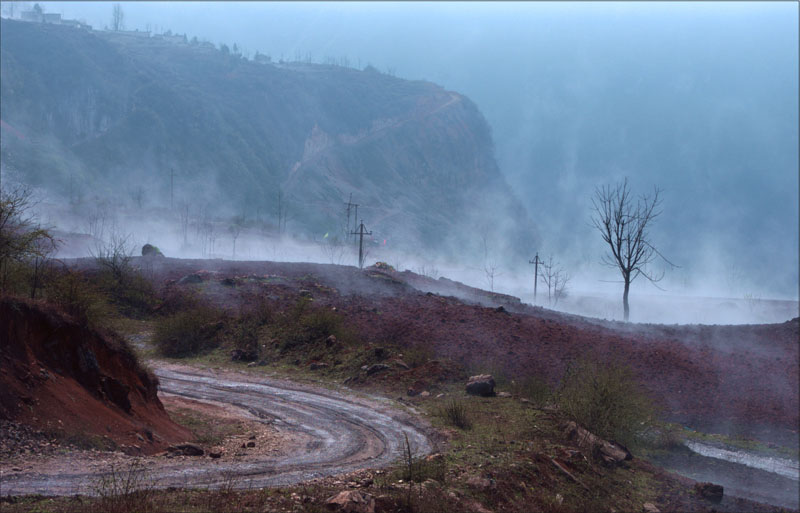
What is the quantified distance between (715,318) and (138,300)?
41955 mm

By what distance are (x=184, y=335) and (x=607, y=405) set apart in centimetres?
1607

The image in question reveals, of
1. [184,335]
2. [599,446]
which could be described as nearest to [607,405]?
[599,446]

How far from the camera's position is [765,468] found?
16625mm

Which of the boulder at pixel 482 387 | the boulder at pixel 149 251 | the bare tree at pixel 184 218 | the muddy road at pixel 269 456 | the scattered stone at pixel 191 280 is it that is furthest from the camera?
the bare tree at pixel 184 218

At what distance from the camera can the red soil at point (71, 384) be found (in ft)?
31.7

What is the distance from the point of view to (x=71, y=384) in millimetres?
10898

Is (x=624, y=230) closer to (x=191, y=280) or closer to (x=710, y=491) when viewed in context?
(x=191, y=280)

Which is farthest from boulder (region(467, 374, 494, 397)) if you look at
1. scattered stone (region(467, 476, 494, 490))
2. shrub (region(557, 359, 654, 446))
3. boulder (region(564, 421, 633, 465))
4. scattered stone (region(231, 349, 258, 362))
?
scattered stone (region(231, 349, 258, 362))

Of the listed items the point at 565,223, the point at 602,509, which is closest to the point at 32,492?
the point at 602,509

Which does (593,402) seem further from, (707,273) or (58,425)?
(707,273)

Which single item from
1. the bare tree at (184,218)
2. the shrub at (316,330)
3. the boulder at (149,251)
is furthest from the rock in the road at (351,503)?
the bare tree at (184,218)

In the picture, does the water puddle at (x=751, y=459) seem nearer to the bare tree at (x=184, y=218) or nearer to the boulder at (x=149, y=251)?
the boulder at (x=149, y=251)

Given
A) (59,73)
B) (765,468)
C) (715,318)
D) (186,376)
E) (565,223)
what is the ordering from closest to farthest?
(765,468) < (186,376) < (715,318) < (59,73) < (565,223)

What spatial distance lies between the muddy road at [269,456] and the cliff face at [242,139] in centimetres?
8149
